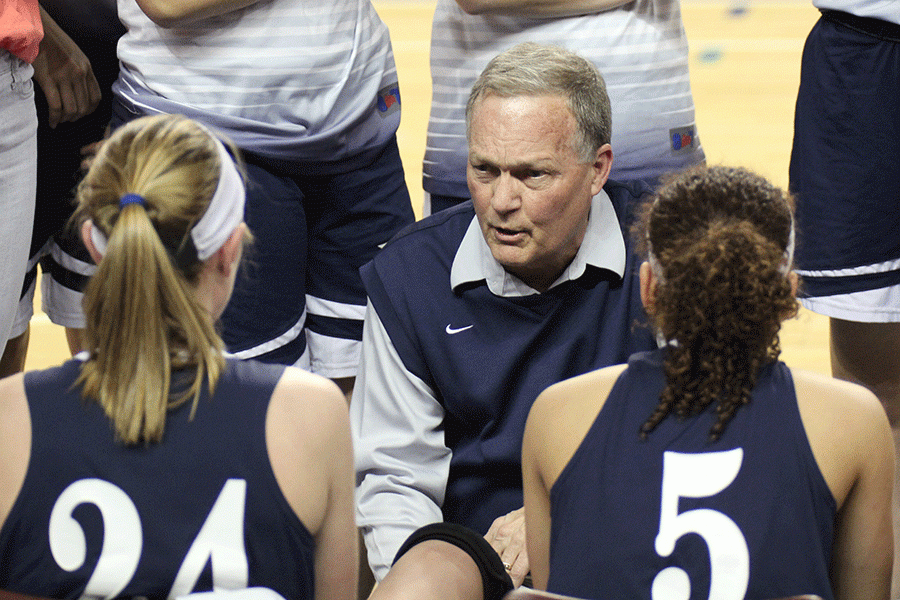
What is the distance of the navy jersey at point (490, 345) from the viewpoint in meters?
1.79

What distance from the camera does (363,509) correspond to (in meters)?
1.79

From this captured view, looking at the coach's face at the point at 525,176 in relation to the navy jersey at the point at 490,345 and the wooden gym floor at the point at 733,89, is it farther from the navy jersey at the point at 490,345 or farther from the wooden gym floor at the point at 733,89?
the wooden gym floor at the point at 733,89

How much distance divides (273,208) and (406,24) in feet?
23.0

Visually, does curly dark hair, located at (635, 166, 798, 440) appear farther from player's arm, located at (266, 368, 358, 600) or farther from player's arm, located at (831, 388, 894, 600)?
player's arm, located at (266, 368, 358, 600)

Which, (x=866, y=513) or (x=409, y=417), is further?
(x=409, y=417)

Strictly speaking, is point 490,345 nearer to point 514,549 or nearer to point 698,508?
point 514,549

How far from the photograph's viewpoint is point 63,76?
88.4 inches

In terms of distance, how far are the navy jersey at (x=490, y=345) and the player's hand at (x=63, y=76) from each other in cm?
80

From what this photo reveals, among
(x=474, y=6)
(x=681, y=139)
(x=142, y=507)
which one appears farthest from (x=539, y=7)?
(x=142, y=507)

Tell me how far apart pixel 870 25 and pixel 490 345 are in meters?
1.00

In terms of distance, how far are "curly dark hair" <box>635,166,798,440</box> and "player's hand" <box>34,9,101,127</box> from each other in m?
1.41

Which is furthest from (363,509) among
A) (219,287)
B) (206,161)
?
(206,161)

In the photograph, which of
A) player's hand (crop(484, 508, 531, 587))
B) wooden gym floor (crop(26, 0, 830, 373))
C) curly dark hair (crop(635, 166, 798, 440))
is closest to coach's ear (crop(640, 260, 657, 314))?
curly dark hair (crop(635, 166, 798, 440))

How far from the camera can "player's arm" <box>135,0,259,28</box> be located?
6.44 feet
